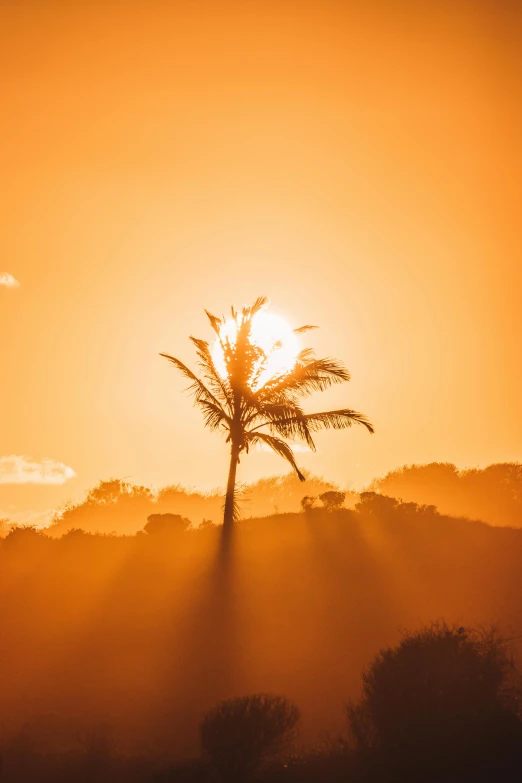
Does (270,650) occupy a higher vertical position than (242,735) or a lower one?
higher

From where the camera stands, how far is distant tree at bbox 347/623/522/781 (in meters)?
7.04

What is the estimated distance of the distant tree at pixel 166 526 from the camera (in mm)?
20453

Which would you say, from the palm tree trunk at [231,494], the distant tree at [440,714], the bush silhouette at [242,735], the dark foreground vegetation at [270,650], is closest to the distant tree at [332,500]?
the dark foreground vegetation at [270,650]

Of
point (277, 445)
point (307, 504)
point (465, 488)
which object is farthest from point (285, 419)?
point (465, 488)

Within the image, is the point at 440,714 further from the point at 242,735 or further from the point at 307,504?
the point at 307,504

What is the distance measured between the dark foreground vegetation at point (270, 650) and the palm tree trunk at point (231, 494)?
1.43 m

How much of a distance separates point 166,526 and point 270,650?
30.3 ft

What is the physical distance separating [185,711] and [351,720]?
16.3ft

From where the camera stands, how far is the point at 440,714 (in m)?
7.29

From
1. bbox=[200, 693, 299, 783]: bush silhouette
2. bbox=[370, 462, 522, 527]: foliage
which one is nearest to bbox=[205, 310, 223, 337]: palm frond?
bbox=[200, 693, 299, 783]: bush silhouette

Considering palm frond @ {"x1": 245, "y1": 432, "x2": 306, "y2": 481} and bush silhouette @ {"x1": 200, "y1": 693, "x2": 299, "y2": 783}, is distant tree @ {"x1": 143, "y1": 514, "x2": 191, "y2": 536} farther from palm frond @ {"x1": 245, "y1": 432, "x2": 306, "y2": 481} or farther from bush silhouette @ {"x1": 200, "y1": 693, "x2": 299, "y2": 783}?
bush silhouette @ {"x1": 200, "y1": 693, "x2": 299, "y2": 783}

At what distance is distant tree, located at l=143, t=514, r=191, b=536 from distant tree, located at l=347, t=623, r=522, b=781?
13.4 metres

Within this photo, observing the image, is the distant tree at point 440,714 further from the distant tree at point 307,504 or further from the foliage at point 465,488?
the foliage at point 465,488

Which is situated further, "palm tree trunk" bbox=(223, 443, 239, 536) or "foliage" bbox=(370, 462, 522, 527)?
"foliage" bbox=(370, 462, 522, 527)
